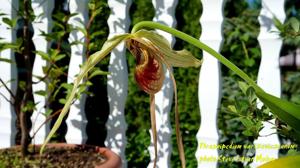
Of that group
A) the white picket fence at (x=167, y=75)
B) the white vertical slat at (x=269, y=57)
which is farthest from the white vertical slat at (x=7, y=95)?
the white vertical slat at (x=269, y=57)

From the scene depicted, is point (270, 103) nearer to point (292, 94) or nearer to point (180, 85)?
point (292, 94)

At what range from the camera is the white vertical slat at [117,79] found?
1737mm

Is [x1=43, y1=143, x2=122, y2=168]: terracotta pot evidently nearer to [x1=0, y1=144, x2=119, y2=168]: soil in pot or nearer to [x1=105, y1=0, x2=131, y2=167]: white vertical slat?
[x1=0, y1=144, x2=119, y2=168]: soil in pot

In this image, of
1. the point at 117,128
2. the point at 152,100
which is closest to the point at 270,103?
the point at 152,100

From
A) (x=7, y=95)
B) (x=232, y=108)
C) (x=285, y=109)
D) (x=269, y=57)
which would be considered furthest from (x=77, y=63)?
(x=285, y=109)

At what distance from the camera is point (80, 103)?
6.03ft

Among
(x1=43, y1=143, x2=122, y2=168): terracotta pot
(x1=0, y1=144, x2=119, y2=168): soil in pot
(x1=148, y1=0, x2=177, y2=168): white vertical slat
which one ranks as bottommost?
(x1=0, y1=144, x2=119, y2=168): soil in pot

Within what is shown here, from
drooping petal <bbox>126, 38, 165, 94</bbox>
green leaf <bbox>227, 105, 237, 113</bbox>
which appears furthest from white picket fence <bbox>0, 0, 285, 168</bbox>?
drooping petal <bbox>126, 38, 165, 94</bbox>

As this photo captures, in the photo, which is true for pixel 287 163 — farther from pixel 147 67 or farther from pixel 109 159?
pixel 109 159

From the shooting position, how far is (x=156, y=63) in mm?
533

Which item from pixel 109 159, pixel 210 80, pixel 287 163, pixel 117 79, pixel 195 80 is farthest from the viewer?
pixel 195 80

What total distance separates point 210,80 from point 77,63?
570 mm

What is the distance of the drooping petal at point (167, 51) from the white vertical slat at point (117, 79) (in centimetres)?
120

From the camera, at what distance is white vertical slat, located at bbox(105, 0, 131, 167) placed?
1737 mm
